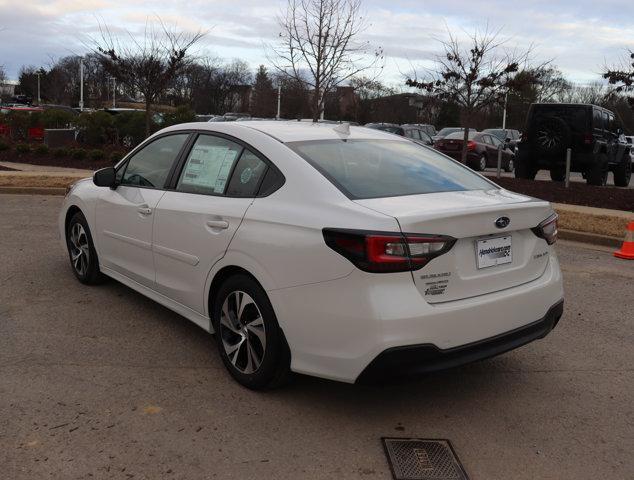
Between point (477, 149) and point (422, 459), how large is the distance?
64.2ft

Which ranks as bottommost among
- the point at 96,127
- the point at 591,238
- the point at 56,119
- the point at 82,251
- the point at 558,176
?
the point at 591,238

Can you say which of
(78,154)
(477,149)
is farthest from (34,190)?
(477,149)

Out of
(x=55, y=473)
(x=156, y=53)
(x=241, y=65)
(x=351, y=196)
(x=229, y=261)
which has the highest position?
(x=241, y=65)

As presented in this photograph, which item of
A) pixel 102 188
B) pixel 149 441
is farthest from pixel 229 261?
pixel 102 188

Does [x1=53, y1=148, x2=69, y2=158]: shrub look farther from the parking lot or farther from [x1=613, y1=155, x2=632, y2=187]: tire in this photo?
[x1=613, y1=155, x2=632, y2=187]: tire

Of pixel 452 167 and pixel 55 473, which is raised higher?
pixel 452 167

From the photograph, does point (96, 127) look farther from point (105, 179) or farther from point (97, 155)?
point (105, 179)

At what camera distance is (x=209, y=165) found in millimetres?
4332

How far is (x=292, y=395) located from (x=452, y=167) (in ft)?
6.21

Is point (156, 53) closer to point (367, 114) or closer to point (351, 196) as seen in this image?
point (351, 196)

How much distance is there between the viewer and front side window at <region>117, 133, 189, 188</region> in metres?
4.75

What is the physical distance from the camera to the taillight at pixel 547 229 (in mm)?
3748

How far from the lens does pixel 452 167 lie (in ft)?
14.5

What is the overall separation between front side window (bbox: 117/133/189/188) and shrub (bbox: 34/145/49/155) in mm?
13975
